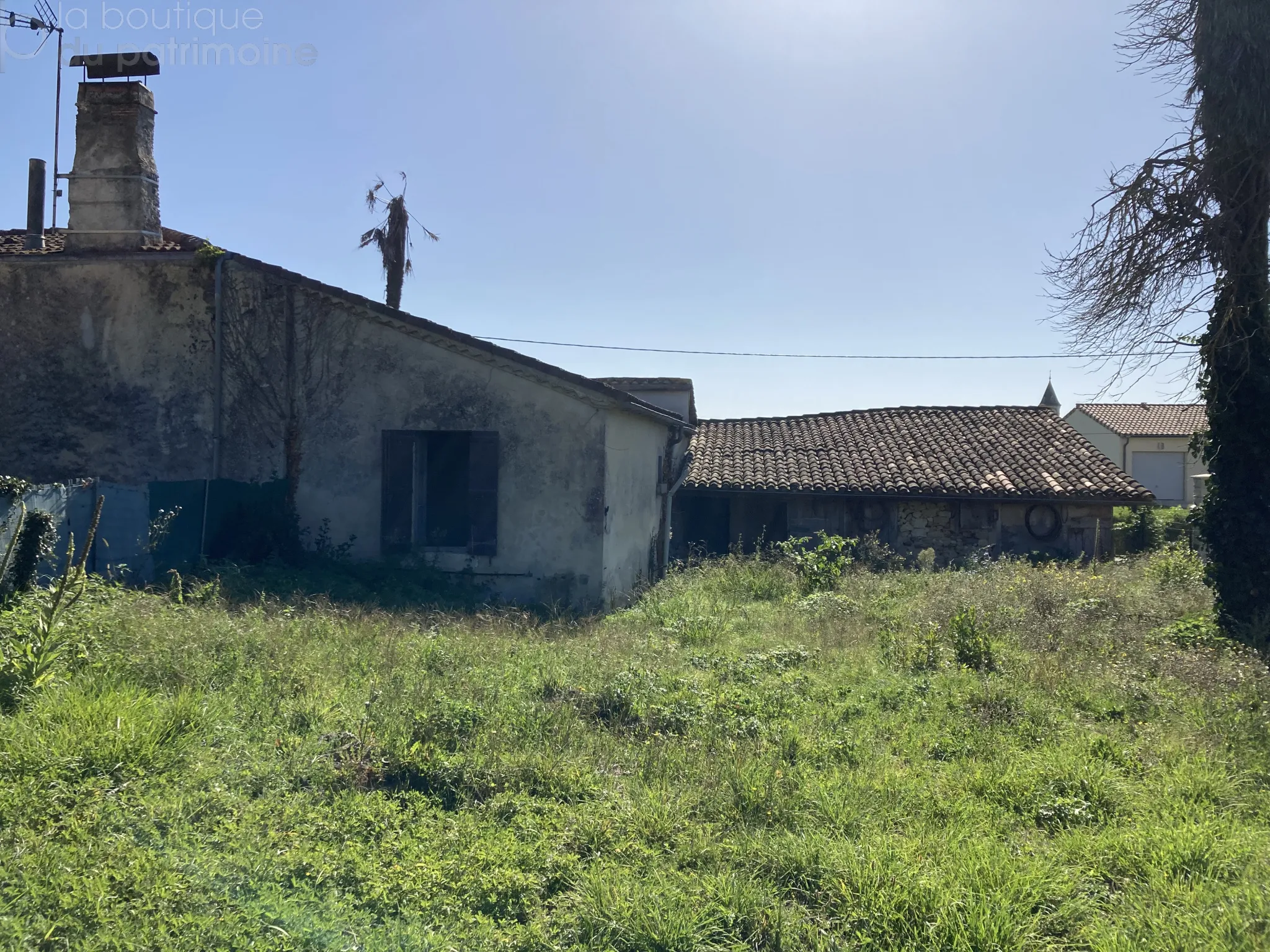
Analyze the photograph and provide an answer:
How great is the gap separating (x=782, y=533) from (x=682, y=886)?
633 inches

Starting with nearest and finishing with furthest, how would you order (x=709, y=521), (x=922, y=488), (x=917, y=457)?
(x=922, y=488), (x=917, y=457), (x=709, y=521)

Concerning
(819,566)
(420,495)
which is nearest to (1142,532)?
(819,566)

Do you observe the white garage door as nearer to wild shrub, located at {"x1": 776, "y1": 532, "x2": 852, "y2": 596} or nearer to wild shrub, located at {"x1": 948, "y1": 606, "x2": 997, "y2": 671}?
wild shrub, located at {"x1": 776, "y1": 532, "x2": 852, "y2": 596}

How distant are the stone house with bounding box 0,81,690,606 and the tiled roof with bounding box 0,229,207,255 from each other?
0.32 ft

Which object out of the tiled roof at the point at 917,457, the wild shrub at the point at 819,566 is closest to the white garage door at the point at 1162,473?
the tiled roof at the point at 917,457

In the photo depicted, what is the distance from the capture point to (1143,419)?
1585 inches

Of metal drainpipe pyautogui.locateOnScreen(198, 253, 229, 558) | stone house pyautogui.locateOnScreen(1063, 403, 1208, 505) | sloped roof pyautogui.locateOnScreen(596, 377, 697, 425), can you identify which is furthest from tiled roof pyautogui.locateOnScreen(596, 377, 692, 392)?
stone house pyautogui.locateOnScreen(1063, 403, 1208, 505)

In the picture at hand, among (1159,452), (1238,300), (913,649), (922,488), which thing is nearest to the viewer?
(913,649)

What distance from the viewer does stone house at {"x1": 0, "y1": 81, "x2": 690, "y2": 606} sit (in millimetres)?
11273

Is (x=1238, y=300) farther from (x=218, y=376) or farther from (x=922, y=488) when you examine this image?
(x=218, y=376)

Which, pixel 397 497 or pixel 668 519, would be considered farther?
pixel 668 519

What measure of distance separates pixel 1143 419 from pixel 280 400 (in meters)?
Result: 40.2

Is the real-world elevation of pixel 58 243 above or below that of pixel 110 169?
below

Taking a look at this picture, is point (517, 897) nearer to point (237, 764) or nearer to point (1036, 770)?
point (237, 764)
